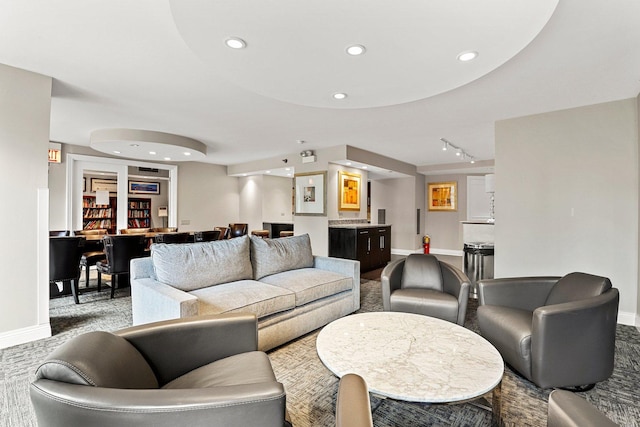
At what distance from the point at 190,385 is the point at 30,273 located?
2.69m

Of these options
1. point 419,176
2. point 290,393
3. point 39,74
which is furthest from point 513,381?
point 419,176

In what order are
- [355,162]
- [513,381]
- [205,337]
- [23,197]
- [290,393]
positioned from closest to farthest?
[205,337]
[290,393]
[513,381]
[23,197]
[355,162]

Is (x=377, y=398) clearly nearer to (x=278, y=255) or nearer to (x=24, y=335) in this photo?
(x=278, y=255)

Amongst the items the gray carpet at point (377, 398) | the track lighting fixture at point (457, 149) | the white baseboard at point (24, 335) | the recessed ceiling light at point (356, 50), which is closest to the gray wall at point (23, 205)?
the white baseboard at point (24, 335)

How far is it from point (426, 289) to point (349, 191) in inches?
154

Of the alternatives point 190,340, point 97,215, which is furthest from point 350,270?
point 97,215

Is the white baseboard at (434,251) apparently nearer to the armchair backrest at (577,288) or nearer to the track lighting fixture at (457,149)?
the track lighting fixture at (457,149)

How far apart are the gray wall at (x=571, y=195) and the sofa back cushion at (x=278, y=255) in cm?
275

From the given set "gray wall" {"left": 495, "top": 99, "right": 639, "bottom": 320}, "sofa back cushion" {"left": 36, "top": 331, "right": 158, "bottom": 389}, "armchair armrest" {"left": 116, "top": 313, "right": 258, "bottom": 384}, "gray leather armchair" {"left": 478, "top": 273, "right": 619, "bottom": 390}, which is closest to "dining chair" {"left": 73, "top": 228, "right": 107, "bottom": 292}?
"armchair armrest" {"left": 116, "top": 313, "right": 258, "bottom": 384}

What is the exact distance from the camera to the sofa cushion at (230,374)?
1365mm

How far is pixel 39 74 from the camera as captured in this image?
116 inches

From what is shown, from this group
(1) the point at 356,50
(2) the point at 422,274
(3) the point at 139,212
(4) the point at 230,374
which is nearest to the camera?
(4) the point at 230,374

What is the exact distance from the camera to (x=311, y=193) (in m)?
6.52

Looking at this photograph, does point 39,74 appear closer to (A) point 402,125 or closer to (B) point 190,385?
(B) point 190,385
